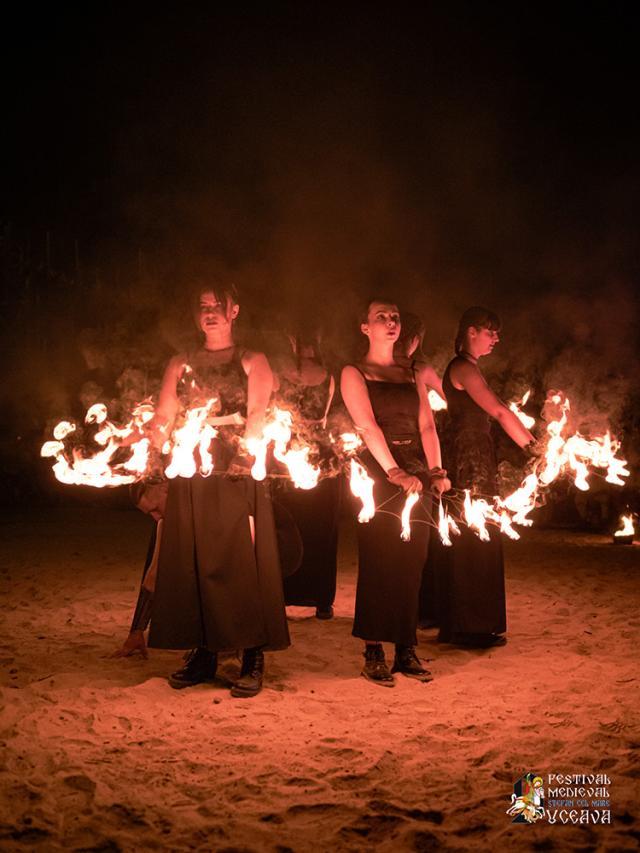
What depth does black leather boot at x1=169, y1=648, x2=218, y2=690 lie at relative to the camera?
5035mm

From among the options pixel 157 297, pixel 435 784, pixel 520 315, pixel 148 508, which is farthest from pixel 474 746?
pixel 157 297

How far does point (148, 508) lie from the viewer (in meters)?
5.41

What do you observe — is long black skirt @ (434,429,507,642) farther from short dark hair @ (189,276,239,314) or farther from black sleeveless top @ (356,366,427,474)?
short dark hair @ (189,276,239,314)

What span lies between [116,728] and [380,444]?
223 cm

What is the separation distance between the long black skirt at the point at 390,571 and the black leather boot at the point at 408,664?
4.6 inches

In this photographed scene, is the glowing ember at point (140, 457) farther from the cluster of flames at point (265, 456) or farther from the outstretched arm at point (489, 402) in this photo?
the outstretched arm at point (489, 402)

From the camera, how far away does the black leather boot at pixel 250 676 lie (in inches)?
191

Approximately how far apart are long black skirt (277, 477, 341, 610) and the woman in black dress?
1126 millimetres

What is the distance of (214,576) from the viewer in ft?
15.9

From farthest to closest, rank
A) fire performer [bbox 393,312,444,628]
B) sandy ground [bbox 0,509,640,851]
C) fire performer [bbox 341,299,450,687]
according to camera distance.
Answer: fire performer [bbox 393,312,444,628]
fire performer [bbox 341,299,450,687]
sandy ground [bbox 0,509,640,851]

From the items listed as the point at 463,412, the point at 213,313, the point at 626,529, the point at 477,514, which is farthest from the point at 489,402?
the point at 626,529

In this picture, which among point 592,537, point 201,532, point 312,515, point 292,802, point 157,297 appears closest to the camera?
point 292,802

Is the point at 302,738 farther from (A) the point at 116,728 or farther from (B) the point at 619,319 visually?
(B) the point at 619,319

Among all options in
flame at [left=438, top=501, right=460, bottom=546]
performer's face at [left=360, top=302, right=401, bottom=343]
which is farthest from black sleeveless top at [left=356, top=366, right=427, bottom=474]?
flame at [left=438, top=501, right=460, bottom=546]
